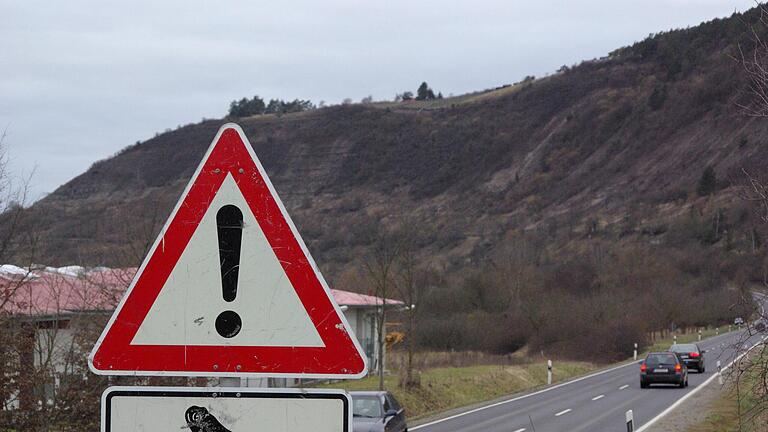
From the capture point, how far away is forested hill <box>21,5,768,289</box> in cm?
11238

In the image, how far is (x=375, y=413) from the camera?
1888 centimetres

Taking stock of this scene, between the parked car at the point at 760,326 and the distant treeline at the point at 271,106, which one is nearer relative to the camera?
the parked car at the point at 760,326

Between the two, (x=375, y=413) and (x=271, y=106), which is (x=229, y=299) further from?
(x=271, y=106)

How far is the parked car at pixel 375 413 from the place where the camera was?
1833 centimetres

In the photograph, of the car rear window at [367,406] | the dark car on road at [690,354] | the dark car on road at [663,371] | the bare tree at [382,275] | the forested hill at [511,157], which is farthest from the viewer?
the forested hill at [511,157]

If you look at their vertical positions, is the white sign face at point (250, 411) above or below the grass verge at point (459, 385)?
above

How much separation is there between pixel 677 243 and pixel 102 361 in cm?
10222

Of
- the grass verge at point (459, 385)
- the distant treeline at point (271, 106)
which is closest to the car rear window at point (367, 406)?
the grass verge at point (459, 385)

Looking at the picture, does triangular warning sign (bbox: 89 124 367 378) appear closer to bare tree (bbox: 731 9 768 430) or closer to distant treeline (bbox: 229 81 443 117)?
bare tree (bbox: 731 9 768 430)

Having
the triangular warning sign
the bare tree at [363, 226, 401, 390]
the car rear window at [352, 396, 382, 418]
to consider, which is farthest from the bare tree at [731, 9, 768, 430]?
the bare tree at [363, 226, 401, 390]

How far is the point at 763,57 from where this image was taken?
35.2 feet

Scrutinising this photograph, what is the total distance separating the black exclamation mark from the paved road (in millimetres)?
15424

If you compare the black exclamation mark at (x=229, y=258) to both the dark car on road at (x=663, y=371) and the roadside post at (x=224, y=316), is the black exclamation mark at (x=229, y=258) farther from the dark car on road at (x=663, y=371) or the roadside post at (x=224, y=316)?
the dark car on road at (x=663, y=371)

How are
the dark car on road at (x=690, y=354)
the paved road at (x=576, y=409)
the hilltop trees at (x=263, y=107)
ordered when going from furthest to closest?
the hilltop trees at (x=263, y=107), the dark car on road at (x=690, y=354), the paved road at (x=576, y=409)
